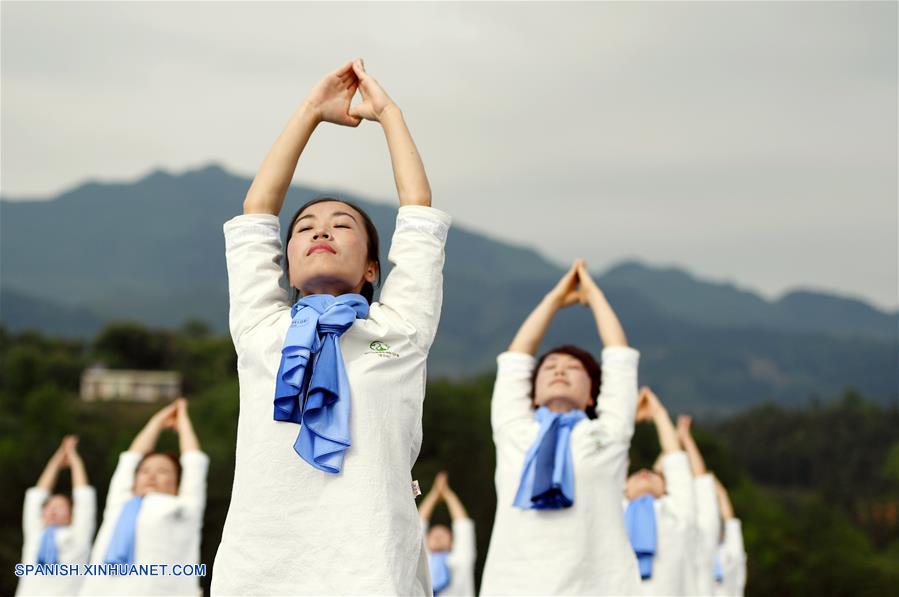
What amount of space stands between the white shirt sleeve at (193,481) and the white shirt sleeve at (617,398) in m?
2.68

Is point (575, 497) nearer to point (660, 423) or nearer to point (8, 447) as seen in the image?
point (660, 423)

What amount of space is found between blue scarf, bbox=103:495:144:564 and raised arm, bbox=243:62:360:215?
4.20 meters

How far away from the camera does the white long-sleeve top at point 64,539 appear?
33.1 feet

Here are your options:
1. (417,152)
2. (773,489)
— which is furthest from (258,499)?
(773,489)

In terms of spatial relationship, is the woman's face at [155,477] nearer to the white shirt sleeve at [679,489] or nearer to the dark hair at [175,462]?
the dark hair at [175,462]

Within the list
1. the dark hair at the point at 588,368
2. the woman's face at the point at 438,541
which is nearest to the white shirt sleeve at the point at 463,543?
the woman's face at the point at 438,541

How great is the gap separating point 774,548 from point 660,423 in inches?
1562

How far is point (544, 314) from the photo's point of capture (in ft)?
20.8

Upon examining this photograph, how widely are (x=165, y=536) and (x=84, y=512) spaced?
2750mm

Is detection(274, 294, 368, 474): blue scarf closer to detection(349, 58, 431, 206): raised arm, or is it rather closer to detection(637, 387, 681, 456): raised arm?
detection(349, 58, 431, 206): raised arm

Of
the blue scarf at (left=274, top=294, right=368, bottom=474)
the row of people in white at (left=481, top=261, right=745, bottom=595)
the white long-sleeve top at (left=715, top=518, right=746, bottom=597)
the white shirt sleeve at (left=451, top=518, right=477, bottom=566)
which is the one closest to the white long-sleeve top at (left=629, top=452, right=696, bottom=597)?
the row of people in white at (left=481, top=261, right=745, bottom=595)

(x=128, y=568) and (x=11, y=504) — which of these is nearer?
(x=128, y=568)

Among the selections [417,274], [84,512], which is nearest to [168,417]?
[84,512]

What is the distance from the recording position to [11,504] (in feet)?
99.0
